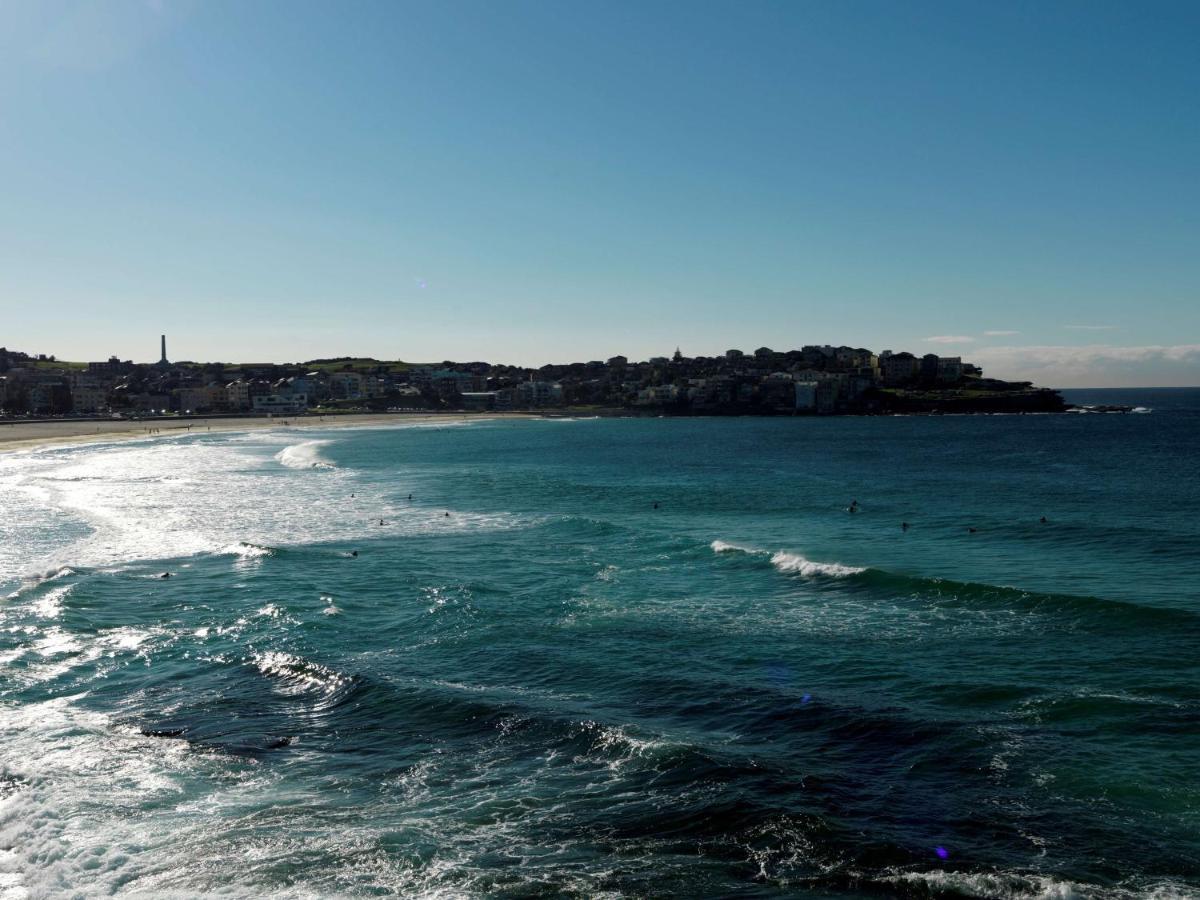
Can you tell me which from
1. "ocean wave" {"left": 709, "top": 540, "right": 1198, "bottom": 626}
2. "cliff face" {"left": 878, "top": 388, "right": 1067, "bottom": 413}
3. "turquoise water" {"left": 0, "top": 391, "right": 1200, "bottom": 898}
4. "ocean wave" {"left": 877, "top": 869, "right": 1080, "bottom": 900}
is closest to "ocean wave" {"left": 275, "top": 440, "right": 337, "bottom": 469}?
"turquoise water" {"left": 0, "top": 391, "right": 1200, "bottom": 898}

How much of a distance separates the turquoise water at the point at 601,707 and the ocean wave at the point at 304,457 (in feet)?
107

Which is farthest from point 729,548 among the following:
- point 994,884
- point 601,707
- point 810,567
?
point 994,884

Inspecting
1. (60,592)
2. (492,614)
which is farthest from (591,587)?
(60,592)

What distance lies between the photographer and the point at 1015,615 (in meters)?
25.5

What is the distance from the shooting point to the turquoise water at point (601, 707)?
501 inches

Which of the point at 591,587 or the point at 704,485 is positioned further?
the point at 704,485

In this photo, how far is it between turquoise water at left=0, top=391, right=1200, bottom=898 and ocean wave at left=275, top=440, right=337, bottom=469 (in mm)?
32735

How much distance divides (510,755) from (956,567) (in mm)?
22089

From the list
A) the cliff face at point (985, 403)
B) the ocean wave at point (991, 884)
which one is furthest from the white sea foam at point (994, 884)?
the cliff face at point (985, 403)

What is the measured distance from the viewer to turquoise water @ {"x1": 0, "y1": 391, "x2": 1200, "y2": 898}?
12.7 metres

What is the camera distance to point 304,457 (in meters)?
86.4

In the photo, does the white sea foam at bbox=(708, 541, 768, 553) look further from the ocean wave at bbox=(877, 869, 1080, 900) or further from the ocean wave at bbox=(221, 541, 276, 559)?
the ocean wave at bbox=(877, 869, 1080, 900)

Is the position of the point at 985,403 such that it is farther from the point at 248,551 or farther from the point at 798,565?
the point at 248,551

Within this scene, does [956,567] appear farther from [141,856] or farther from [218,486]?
[218,486]
